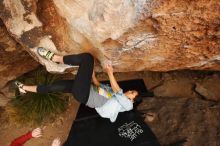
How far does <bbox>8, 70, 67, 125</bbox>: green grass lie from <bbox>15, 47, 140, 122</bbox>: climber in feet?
4.70

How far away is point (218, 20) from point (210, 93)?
299 cm

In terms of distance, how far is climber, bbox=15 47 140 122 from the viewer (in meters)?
5.66

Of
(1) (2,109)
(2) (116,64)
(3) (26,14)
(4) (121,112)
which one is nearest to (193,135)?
(4) (121,112)

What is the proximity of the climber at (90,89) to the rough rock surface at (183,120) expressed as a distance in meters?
1.11

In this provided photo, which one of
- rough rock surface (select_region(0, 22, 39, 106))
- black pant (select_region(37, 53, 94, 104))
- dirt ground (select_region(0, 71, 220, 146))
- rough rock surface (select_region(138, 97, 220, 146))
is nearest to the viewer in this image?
black pant (select_region(37, 53, 94, 104))

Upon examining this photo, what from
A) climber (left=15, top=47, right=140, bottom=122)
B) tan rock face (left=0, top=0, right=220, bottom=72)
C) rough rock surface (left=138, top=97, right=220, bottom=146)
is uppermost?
tan rock face (left=0, top=0, right=220, bottom=72)

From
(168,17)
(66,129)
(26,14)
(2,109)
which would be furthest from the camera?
(2,109)

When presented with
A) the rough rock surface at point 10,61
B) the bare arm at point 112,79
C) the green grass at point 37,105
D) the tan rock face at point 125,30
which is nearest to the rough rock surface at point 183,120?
the tan rock face at point 125,30

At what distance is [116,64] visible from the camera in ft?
20.5

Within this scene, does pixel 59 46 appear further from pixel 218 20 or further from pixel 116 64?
pixel 218 20

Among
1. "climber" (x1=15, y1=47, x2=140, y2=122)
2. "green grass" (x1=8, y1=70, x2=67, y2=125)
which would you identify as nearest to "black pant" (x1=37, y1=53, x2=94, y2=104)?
"climber" (x1=15, y1=47, x2=140, y2=122)

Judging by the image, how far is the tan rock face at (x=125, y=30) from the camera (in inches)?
191

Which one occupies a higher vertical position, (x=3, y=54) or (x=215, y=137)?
(x=3, y=54)

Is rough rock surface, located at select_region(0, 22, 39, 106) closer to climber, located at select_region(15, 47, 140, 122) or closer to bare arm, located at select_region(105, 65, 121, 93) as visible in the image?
climber, located at select_region(15, 47, 140, 122)
